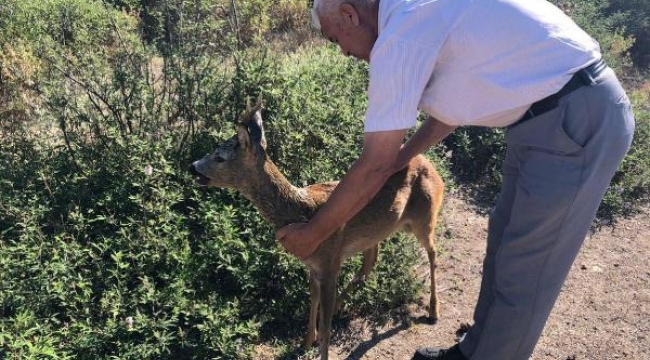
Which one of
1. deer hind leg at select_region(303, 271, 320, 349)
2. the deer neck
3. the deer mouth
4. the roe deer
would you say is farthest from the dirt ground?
the deer mouth

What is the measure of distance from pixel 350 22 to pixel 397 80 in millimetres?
472

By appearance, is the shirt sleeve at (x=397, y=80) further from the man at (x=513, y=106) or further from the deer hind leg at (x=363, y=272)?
the deer hind leg at (x=363, y=272)

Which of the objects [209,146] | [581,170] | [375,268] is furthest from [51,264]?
[581,170]

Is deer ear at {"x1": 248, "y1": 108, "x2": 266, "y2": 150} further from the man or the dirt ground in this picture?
the dirt ground

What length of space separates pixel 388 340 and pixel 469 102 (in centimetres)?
257

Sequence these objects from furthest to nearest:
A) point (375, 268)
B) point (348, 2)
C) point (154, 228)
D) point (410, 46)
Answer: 1. point (375, 268)
2. point (154, 228)
3. point (348, 2)
4. point (410, 46)

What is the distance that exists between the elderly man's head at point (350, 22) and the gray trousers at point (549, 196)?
0.83 m

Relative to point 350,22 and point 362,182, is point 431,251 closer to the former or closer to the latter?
point 362,182

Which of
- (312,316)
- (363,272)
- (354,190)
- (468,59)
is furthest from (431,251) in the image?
(468,59)

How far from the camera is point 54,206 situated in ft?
15.4

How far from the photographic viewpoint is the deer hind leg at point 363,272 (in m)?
4.56

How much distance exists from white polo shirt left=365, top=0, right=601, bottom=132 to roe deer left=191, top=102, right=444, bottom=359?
1.29 m

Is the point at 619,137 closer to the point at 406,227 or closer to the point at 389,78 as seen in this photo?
the point at 389,78

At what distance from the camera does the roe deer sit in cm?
374
